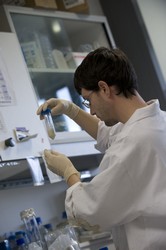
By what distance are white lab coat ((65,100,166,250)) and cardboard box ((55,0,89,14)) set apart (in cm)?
123

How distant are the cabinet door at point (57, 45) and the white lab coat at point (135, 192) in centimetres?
69

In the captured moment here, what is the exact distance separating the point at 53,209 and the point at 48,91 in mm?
635

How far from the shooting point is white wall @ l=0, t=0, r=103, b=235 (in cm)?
207

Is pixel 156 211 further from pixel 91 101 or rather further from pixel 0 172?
pixel 0 172

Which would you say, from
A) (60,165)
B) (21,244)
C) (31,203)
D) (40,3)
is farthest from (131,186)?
(40,3)

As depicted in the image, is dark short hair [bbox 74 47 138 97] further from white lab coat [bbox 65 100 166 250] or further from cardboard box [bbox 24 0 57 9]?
cardboard box [bbox 24 0 57 9]

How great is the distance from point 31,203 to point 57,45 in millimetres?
904

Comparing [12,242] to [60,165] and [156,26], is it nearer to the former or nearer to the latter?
[60,165]

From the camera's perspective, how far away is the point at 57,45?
243cm

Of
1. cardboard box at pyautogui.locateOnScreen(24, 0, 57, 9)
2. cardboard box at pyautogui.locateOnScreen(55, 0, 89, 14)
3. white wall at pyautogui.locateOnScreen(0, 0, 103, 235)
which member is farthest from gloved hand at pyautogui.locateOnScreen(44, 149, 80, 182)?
cardboard box at pyautogui.locateOnScreen(55, 0, 89, 14)

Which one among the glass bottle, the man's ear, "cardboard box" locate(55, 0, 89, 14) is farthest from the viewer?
"cardboard box" locate(55, 0, 89, 14)

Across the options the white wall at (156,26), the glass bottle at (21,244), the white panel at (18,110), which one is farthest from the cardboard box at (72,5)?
the glass bottle at (21,244)

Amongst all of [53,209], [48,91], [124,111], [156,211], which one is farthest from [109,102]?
[53,209]

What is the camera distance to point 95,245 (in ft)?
6.63
